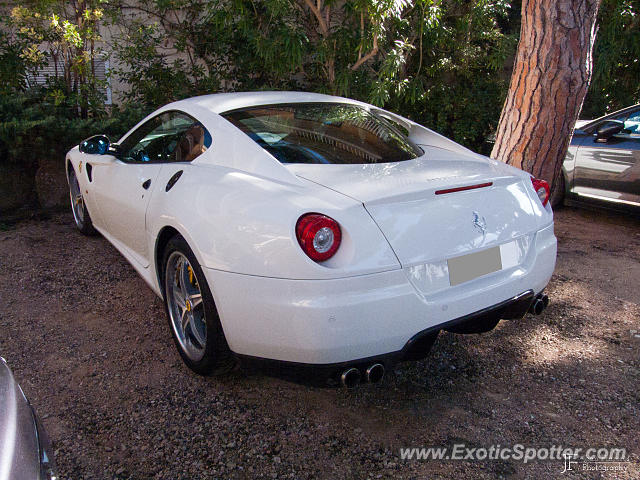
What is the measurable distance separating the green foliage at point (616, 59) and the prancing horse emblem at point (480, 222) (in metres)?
6.79

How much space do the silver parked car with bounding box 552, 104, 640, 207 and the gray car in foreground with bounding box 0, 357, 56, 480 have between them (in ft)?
17.8

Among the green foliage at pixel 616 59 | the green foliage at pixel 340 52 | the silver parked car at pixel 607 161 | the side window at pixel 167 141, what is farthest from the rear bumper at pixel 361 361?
the green foliage at pixel 616 59

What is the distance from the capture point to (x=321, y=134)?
289 cm

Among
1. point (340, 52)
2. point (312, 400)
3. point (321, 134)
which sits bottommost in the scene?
point (312, 400)

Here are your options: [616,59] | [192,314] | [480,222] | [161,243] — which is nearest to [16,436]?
[192,314]

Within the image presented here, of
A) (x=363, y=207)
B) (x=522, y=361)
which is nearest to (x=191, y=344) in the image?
(x=363, y=207)

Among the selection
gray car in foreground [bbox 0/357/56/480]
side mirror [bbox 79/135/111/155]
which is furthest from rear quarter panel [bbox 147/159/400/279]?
side mirror [bbox 79/135/111/155]

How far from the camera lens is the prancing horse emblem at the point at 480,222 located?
237 cm

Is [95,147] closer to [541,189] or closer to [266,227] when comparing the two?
[266,227]

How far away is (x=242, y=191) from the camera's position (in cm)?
239

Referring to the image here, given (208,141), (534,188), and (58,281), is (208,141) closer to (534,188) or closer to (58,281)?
(534,188)

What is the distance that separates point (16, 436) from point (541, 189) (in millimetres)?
2633

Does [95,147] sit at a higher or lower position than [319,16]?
lower

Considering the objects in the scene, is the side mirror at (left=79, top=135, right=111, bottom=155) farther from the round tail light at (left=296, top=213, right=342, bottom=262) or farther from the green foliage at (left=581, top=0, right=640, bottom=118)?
the green foliage at (left=581, top=0, right=640, bottom=118)
